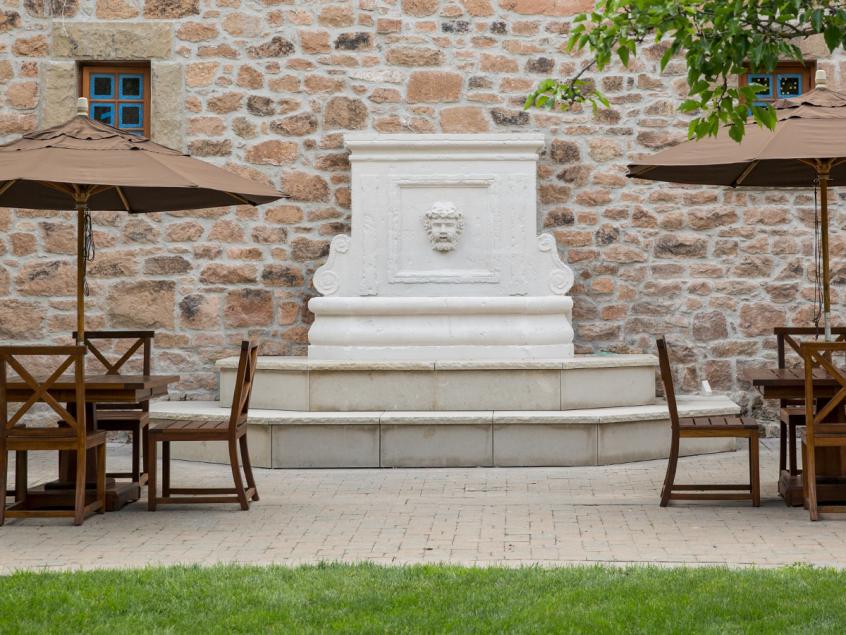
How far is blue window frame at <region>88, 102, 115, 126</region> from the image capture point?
32.1 ft

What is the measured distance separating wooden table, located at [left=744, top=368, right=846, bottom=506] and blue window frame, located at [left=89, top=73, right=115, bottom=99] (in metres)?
5.78

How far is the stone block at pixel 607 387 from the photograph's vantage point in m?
8.19

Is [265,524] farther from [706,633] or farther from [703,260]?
[703,260]

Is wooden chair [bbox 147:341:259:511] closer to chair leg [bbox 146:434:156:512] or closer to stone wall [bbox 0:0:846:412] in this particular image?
chair leg [bbox 146:434:156:512]

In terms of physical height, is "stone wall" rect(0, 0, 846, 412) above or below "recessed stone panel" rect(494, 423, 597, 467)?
above

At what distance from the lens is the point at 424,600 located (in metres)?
4.08

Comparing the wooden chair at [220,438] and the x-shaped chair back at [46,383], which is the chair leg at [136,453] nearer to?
the wooden chair at [220,438]

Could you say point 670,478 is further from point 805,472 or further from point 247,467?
point 247,467

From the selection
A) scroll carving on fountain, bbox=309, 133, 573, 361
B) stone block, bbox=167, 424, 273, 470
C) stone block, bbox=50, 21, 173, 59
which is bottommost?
stone block, bbox=167, 424, 273, 470

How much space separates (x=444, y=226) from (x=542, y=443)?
1993 mm

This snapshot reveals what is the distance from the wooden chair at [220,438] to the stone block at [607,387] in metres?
2.53

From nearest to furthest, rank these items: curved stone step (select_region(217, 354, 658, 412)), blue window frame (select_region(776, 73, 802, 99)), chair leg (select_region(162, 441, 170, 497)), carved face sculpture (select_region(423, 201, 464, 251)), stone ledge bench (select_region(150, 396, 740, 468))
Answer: chair leg (select_region(162, 441, 170, 497))
stone ledge bench (select_region(150, 396, 740, 468))
curved stone step (select_region(217, 354, 658, 412))
carved face sculpture (select_region(423, 201, 464, 251))
blue window frame (select_region(776, 73, 802, 99))

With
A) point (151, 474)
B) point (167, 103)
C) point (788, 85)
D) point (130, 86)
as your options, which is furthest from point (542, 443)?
point (130, 86)

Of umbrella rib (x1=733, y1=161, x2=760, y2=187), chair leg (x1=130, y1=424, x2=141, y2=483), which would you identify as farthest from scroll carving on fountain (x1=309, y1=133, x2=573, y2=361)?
chair leg (x1=130, y1=424, x2=141, y2=483)
